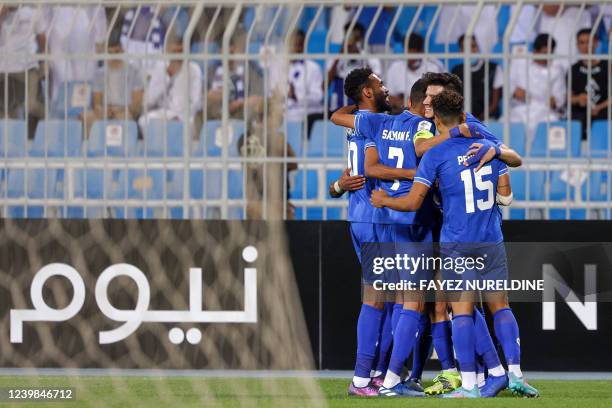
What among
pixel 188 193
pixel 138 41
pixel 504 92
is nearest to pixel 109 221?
pixel 188 193

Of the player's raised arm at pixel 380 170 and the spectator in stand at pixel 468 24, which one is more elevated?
the spectator in stand at pixel 468 24

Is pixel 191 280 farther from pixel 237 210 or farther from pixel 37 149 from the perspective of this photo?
pixel 37 149

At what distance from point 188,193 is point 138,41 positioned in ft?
3.42

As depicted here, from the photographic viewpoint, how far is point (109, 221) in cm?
1004

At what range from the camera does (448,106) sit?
7973mm

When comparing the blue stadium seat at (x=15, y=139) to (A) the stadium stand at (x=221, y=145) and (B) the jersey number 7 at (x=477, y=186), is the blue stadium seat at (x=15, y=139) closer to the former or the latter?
(A) the stadium stand at (x=221, y=145)

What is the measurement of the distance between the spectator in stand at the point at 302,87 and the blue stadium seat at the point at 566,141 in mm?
1409

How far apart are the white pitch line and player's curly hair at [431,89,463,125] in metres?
2.15

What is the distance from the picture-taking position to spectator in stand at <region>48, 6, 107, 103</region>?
9.91 meters

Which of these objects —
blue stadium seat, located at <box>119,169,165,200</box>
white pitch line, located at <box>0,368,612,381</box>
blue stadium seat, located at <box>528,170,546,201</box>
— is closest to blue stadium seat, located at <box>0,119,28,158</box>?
blue stadium seat, located at <box>119,169,165,200</box>

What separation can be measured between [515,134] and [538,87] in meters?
0.39

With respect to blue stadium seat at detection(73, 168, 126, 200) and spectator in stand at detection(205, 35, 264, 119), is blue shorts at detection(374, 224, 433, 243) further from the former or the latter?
blue stadium seat at detection(73, 168, 126, 200)

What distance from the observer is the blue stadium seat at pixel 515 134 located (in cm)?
991

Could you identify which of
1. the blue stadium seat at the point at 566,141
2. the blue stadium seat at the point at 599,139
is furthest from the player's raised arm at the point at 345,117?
the blue stadium seat at the point at 599,139
